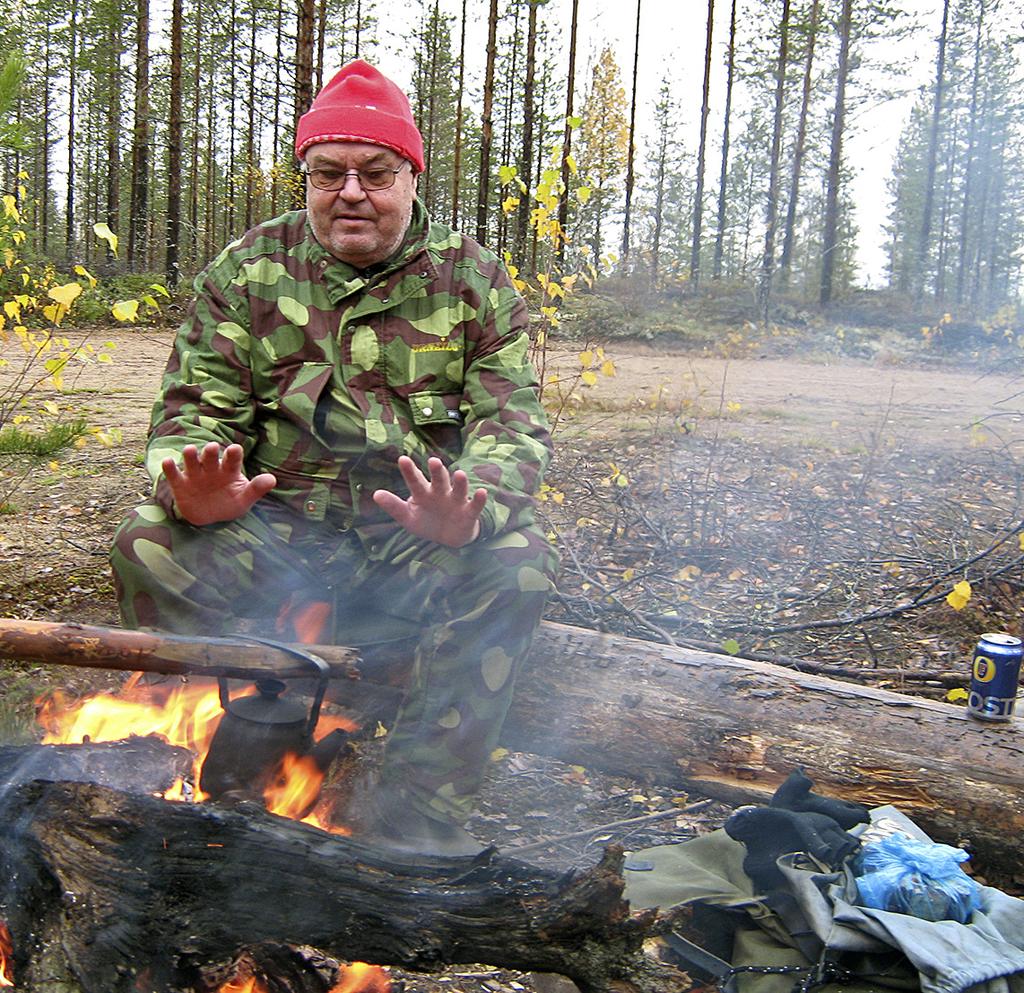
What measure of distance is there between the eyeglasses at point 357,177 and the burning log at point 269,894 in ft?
5.73

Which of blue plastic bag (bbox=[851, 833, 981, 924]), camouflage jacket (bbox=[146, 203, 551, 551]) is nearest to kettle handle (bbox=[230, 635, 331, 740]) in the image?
camouflage jacket (bbox=[146, 203, 551, 551])

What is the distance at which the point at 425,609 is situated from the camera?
2.56m

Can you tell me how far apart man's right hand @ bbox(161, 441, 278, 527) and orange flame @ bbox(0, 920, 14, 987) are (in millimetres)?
1024

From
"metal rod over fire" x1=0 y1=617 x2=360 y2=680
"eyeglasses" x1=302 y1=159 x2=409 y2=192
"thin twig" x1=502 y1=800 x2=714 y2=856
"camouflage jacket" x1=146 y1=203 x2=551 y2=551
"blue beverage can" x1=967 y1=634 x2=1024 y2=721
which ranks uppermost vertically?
"eyeglasses" x1=302 y1=159 x2=409 y2=192

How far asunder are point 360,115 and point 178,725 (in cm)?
176

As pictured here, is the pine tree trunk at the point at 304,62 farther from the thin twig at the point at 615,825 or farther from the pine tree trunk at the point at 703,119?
the pine tree trunk at the point at 703,119

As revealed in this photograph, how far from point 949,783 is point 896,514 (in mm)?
3389

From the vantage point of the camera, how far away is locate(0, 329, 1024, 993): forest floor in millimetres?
3184

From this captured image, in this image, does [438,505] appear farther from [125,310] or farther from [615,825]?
[125,310]

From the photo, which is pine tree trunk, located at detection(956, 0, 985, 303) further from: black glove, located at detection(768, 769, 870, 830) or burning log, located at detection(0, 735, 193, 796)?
burning log, located at detection(0, 735, 193, 796)

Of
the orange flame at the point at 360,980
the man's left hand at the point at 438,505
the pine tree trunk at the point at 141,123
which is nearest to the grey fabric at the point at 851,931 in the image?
the orange flame at the point at 360,980

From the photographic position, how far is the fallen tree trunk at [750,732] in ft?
8.10

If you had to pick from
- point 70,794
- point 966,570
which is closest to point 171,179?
point 966,570

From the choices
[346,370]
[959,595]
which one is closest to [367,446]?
[346,370]
